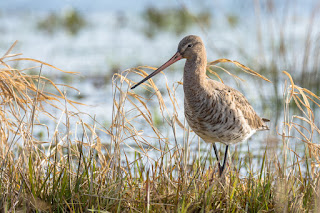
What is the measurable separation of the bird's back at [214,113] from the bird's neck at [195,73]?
3 cm

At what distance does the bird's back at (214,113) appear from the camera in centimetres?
402

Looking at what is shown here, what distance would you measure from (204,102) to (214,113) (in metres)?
0.11

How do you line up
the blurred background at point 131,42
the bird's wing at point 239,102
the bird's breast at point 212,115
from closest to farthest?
1. the bird's breast at point 212,115
2. the bird's wing at point 239,102
3. the blurred background at point 131,42

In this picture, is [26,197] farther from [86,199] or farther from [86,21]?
[86,21]

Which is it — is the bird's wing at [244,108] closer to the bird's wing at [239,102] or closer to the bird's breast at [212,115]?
the bird's wing at [239,102]

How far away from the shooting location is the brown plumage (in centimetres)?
402

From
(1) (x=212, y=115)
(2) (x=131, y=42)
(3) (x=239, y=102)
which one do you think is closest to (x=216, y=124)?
(1) (x=212, y=115)

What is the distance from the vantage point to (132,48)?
1084cm

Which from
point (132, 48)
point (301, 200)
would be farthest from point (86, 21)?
point (301, 200)

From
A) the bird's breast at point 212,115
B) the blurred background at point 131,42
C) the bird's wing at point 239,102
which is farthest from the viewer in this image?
the blurred background at point 131,42

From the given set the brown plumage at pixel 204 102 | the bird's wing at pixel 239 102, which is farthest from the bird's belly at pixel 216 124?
the bird's wing at pixel 239 102

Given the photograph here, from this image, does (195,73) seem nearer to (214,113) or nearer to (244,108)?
(214,113)

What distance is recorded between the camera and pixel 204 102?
4020mm

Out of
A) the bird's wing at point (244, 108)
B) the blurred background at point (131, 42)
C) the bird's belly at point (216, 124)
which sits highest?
the blurred background at point (131, 42)
